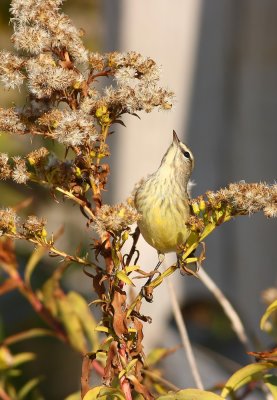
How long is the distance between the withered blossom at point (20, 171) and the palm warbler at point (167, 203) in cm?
18

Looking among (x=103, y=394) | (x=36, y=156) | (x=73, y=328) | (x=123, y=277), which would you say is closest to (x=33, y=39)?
(x=36, y=156)

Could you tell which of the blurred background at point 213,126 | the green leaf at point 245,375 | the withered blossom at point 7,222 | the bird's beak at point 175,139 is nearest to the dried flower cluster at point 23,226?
the withered blossom at point 7,222

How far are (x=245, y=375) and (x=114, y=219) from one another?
0.29 metres

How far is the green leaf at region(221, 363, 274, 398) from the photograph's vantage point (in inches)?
35.5

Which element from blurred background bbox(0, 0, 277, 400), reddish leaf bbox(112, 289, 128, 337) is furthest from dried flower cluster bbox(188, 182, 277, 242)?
blurred background bbox(0, 0, 277, 400)

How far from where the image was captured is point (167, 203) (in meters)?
1.01

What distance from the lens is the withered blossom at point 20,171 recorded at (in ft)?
2.65

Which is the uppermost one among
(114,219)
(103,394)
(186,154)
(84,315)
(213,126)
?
(213,126)

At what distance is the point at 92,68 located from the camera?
0.82m

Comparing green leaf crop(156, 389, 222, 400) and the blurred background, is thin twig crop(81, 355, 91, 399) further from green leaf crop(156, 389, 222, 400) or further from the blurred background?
the blurred background

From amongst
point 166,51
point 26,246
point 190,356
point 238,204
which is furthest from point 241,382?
point 26,246

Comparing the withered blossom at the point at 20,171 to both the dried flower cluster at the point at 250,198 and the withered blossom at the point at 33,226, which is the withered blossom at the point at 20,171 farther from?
the dried flower cluster at the point at 250,198

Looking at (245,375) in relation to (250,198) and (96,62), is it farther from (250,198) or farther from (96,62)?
(96,62)

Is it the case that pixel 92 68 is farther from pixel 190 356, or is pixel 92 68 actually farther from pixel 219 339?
pixel 219 339
